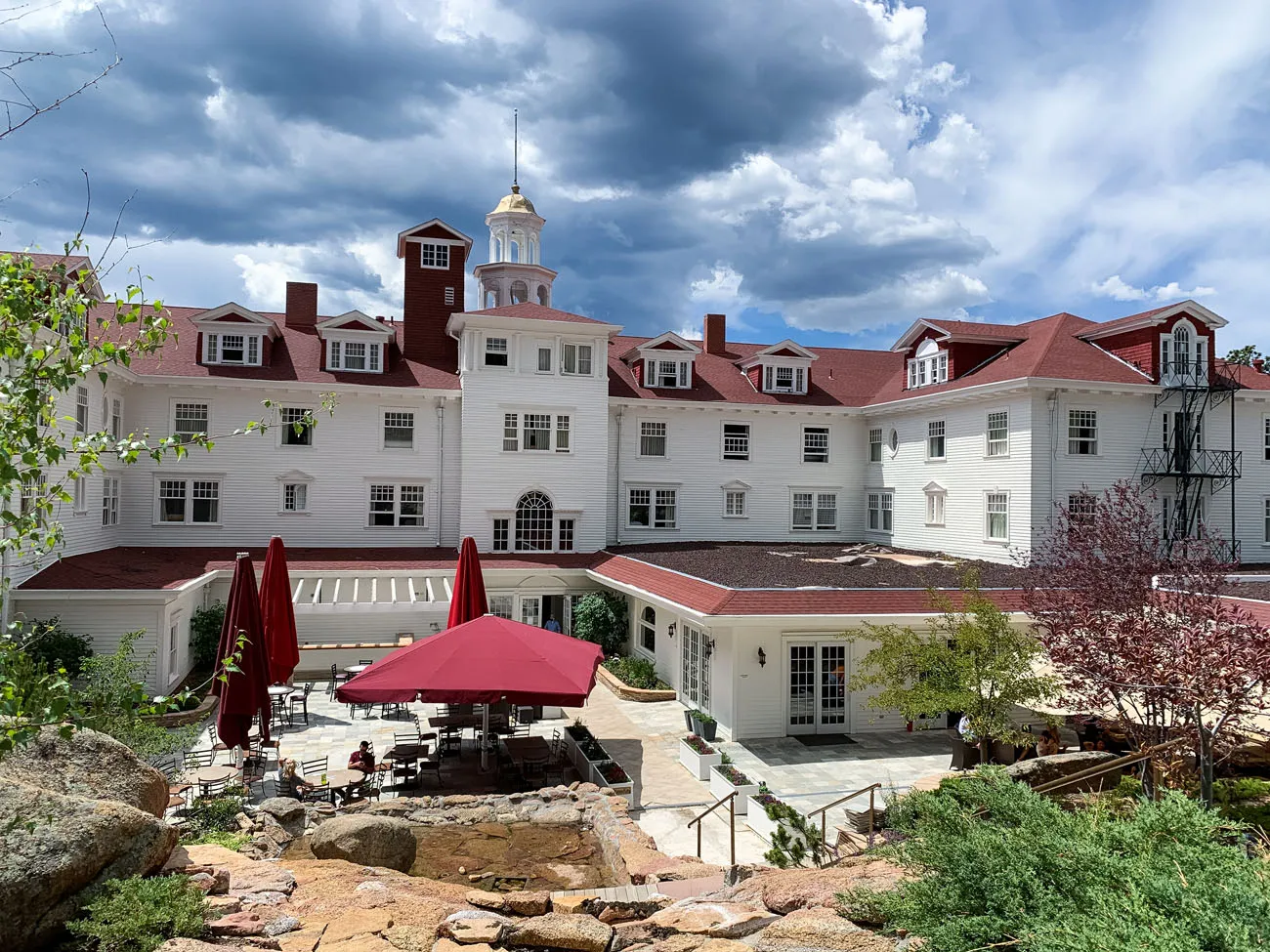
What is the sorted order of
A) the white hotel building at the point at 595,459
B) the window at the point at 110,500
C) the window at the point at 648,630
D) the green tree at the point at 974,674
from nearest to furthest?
the green tree at the point at 974,674 → the window at the point at 648,630 → the white hotel building at the point at 595,459 → the window at the point at 110,500

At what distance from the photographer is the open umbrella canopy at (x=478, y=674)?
44.5ft

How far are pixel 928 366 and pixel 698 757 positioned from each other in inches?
869

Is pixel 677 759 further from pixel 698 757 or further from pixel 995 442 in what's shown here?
pixel 995 442

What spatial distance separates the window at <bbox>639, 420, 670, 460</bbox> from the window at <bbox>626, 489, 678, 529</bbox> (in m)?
1.59

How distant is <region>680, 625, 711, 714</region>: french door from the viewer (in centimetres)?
2166

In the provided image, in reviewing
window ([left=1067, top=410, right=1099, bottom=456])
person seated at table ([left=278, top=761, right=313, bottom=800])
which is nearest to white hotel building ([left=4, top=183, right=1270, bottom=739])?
window ([left=1067, top=410, right=1099, bottom=456])

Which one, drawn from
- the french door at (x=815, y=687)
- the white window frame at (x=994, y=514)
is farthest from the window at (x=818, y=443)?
the french door at (x=815, y=687)

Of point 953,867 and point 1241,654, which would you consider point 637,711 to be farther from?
point 953,867

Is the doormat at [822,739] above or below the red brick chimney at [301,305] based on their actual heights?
below

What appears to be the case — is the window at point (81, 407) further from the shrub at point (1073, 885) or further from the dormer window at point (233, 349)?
the shrub at point (1073, 885)

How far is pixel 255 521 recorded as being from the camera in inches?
1201

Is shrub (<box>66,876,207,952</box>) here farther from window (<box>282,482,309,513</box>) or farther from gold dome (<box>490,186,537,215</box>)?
gold dome (<box>490,186,537,215</box>)

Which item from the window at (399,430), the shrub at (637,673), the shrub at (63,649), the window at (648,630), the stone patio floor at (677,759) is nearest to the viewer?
the stone patio floor at (677,759)

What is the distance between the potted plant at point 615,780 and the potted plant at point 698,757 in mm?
2129
